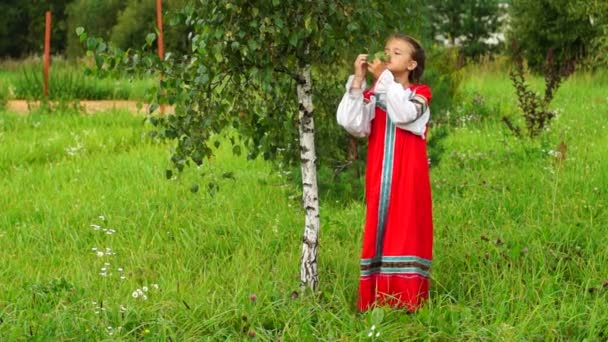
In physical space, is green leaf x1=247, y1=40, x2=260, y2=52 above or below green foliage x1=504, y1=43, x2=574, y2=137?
above

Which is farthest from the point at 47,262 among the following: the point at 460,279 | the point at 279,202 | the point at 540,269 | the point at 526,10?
the point at 526,10

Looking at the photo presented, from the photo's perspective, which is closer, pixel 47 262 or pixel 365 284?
pixel 365 284

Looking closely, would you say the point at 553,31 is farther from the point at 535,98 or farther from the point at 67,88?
the point at 535,98

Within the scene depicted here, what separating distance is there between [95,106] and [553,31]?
10698 mm

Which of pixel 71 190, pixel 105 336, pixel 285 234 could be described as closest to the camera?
pixel 105 336

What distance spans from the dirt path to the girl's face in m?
8.91

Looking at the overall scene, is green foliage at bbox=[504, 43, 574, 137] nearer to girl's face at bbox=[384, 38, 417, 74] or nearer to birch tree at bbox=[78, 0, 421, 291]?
birch tree at bbox=[78, 0, 421, 291]

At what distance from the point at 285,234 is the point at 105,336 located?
211 centimetres

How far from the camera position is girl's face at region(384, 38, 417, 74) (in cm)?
441

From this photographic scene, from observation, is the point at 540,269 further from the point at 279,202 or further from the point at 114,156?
the point at 114,156

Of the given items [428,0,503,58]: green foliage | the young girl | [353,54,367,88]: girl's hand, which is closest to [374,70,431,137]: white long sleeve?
the young girl

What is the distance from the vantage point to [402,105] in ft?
14.0

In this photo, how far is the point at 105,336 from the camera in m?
4.27

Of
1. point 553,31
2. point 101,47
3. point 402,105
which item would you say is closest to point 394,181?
point 402,105
